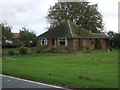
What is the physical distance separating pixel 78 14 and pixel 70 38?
20.4m

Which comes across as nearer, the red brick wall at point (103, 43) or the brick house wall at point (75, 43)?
the brick house wall at point (75, 43)

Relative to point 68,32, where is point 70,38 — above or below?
below

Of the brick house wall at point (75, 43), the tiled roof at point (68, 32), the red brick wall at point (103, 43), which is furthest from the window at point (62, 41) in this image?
the red brick wall at point (103, 43)

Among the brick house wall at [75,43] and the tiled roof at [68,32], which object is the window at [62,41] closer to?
the brick house wall at [75,43]

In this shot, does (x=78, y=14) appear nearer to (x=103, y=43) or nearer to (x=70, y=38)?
(x=103, y=43)

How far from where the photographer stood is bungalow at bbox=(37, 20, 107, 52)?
2034 inches

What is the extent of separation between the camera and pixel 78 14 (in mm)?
70875

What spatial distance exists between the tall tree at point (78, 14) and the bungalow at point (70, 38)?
13.7 m

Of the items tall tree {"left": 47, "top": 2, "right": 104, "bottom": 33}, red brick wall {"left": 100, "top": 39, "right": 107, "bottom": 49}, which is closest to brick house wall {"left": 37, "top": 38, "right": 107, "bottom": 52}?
red brick wall {"left": 100, "top": 39, "right": 107, "bottom": 49}

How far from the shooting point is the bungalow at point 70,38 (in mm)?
51656

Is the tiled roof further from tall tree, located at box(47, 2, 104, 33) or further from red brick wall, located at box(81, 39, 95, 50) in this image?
tall tree, located at box(47, 2, 104, 33)

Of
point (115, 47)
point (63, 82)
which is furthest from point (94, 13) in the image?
point (63, 82)

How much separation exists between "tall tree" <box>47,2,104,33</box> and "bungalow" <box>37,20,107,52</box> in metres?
13.7

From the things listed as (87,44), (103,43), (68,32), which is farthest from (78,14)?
(68,32)
